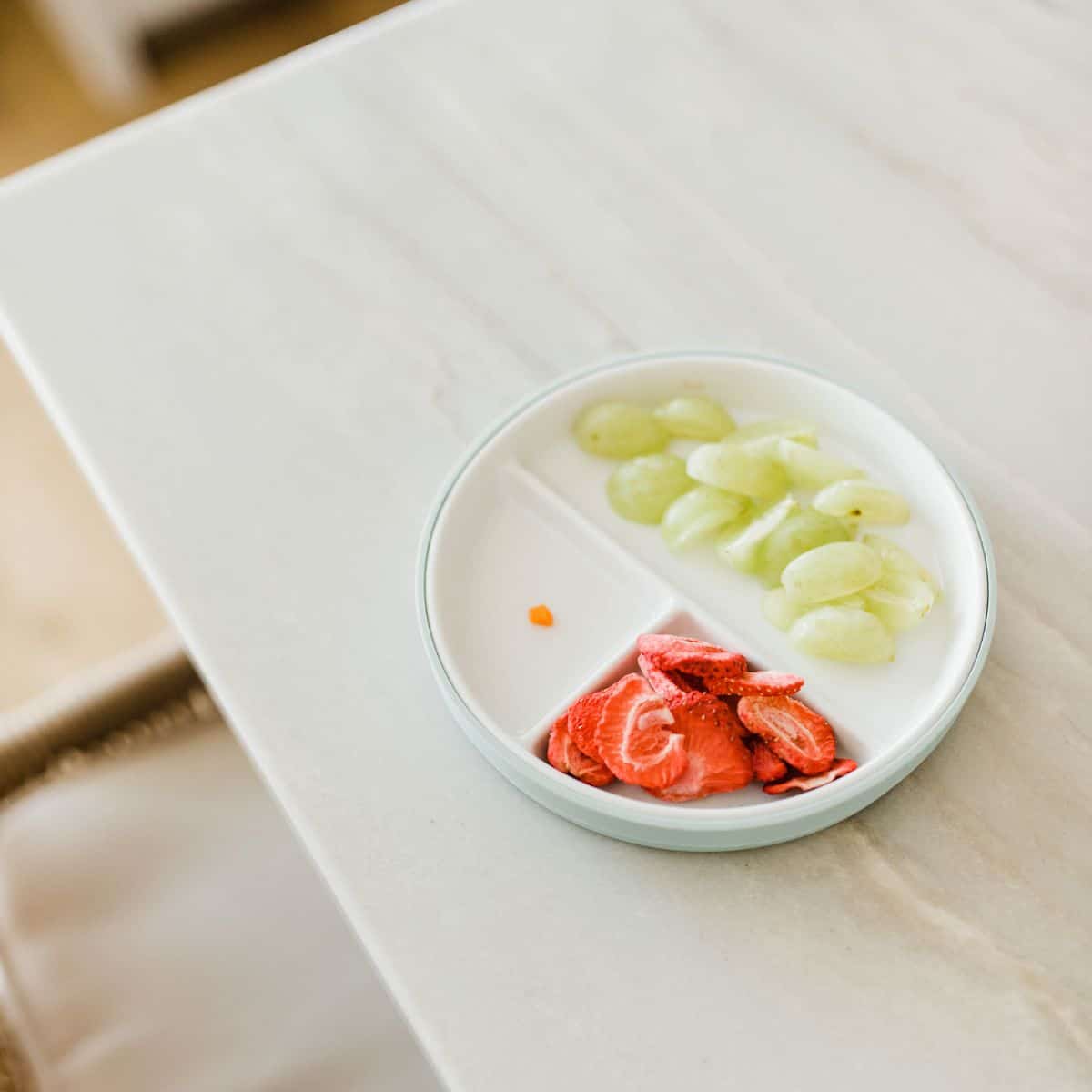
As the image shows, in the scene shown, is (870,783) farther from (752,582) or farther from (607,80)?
(607,80)

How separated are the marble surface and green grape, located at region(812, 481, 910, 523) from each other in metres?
0.09

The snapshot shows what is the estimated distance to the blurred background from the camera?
5.23ft

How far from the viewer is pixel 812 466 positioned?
69 centimetres

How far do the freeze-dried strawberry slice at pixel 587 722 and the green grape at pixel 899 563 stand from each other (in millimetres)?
188

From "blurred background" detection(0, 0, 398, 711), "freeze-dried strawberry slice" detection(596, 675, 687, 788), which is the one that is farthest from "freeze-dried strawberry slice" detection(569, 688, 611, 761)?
"blurred background" detection(0, 0, 398, 711)

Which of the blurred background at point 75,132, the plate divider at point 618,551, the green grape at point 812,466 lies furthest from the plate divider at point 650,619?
the blurred background at point 75,132

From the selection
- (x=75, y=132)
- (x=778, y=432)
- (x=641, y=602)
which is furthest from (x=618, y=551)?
(x=75, y=132)

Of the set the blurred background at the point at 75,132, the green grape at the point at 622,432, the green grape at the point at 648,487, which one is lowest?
the blurred background at the point at 75,132

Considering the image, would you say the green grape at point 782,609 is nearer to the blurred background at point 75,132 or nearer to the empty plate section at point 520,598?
the empty plate section at point 520,598

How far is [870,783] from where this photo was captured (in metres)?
0.58

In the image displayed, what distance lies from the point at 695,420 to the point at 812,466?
85 mm

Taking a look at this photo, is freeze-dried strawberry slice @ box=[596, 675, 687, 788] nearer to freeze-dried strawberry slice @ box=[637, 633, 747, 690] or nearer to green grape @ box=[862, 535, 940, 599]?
freeze-dried strawberry slice @ box=[637, 633, 747, 690]

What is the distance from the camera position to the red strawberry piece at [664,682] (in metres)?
0.60

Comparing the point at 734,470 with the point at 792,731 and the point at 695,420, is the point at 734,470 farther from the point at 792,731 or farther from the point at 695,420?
the point at 792,731
